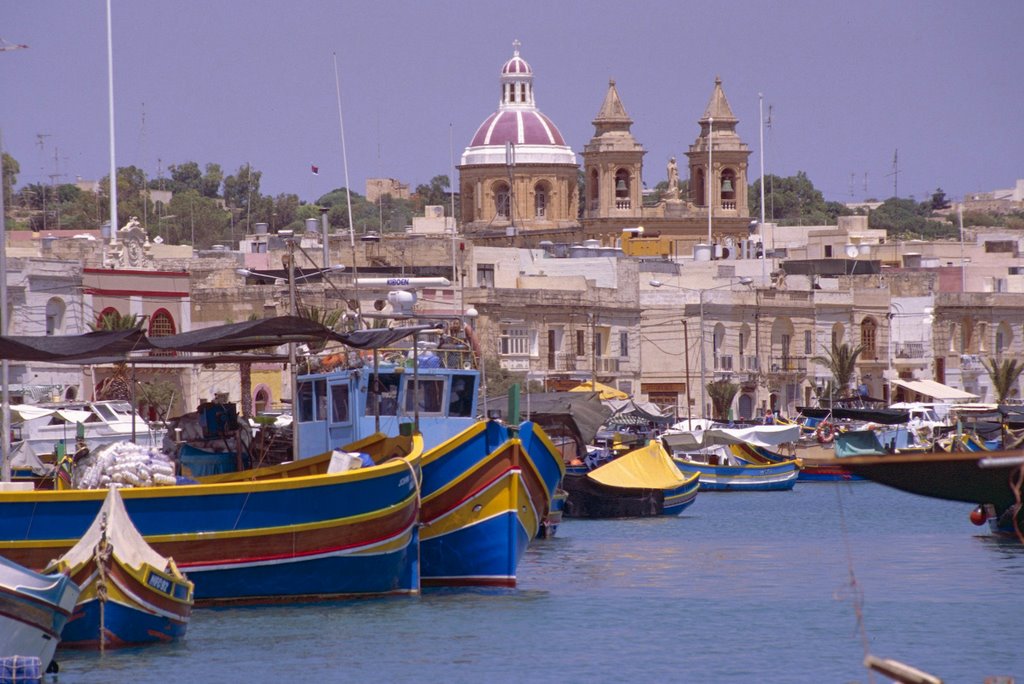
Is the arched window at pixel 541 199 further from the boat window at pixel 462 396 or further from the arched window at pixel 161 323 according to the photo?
the boat window at pixel 462 396

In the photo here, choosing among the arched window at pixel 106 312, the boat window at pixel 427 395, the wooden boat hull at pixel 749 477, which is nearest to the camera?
the boat window at pixel 427 395

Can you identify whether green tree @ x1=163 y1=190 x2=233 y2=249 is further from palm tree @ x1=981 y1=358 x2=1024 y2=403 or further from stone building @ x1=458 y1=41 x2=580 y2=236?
palm tree @ x1=981 y1=358 x2=1024 y2=403

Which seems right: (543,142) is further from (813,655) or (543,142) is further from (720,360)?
(813,655)

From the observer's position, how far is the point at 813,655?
Result: 79.7 ft

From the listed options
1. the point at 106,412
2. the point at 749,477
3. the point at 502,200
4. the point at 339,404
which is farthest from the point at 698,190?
the point at 339,404

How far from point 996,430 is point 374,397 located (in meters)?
42.2

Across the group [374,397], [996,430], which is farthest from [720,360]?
[374,397]

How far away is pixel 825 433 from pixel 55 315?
90.8 feet

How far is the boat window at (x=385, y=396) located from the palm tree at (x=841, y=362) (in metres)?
52.5

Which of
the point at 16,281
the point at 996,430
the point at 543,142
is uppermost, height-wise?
the point at 543,142

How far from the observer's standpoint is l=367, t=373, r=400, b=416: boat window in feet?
93.6

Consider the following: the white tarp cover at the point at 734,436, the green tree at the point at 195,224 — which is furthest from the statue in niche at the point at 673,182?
the white tarp cover at the point at 734,436

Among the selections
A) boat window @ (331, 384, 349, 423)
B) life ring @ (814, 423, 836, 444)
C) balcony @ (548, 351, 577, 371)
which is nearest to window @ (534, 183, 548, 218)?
balcony @ (548, 351, 577, 371)

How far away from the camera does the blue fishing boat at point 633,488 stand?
155 ft
